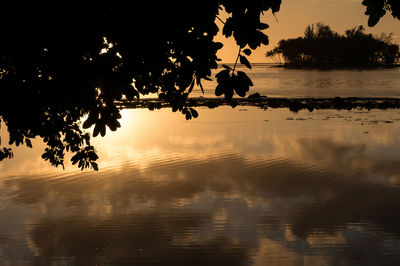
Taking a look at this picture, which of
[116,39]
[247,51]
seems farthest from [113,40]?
[247,51]

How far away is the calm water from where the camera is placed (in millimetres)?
9578

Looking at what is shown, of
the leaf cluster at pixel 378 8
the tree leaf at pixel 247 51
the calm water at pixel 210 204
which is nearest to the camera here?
the leaf cluster at pixel 378 8

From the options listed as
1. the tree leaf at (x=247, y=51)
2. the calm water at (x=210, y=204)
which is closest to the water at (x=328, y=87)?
the calm water at (x=210, y=204)

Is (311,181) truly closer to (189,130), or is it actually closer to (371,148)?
(371,148)

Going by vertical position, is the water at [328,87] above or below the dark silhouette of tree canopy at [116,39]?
below

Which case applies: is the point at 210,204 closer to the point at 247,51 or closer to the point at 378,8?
the point at 247,51

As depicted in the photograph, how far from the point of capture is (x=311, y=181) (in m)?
15.1

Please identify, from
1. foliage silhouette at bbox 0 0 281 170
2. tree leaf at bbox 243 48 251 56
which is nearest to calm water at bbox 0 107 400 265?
foliage silhouette at bbox 0 0 281 170

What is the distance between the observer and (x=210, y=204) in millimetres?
12789

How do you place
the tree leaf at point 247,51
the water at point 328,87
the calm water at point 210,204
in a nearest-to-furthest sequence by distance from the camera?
the tree leaf at point 247,51 → the calm water at point 210,204 → the water at point 328,87

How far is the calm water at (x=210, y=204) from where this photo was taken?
958cm

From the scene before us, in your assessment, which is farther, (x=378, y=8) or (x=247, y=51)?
(x=247, y=51)

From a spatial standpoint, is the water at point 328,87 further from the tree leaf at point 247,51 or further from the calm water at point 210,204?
the tree leaf at point 247,51

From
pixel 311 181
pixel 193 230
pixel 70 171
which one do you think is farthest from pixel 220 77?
Answer: pixel 70 171
